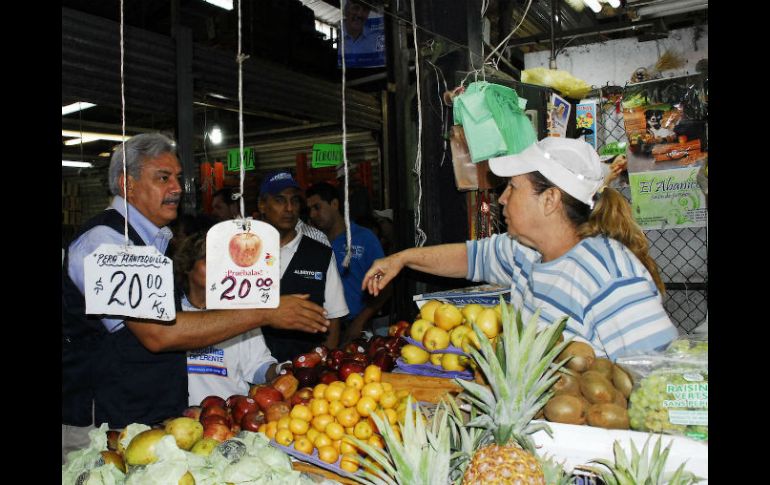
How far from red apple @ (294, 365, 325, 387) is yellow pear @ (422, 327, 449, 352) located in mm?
637

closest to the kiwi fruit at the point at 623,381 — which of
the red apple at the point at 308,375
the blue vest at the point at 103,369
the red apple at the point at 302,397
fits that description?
the red apple at the point at 302,397

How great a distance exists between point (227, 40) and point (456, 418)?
8.83 metres

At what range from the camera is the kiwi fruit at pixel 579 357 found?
238 cm

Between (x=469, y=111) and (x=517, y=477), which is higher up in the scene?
(x=469, y=111)

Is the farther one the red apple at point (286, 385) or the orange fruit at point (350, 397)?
the red apple at point (286, 385)

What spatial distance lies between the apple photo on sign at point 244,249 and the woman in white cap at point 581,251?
50.0 inches

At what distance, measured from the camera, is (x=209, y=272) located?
2533 mm

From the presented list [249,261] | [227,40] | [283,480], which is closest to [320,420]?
[283,480]

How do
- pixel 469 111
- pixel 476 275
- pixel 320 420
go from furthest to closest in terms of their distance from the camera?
pixel 476 275
pixel 469 111
pixel 320 420

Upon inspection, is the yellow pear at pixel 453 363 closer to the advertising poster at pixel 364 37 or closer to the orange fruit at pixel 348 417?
the orange fruit at pixel 348 417

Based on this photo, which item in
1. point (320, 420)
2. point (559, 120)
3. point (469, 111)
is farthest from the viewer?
point (559, 120)

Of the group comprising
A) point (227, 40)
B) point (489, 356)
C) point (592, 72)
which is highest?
point (227, 40)

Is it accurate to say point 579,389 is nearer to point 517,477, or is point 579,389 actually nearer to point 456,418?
point 456,418

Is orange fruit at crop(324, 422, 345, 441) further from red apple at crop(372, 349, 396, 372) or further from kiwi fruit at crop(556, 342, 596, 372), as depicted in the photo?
kiwi fruit at crop(556, 342, 596, 372)
